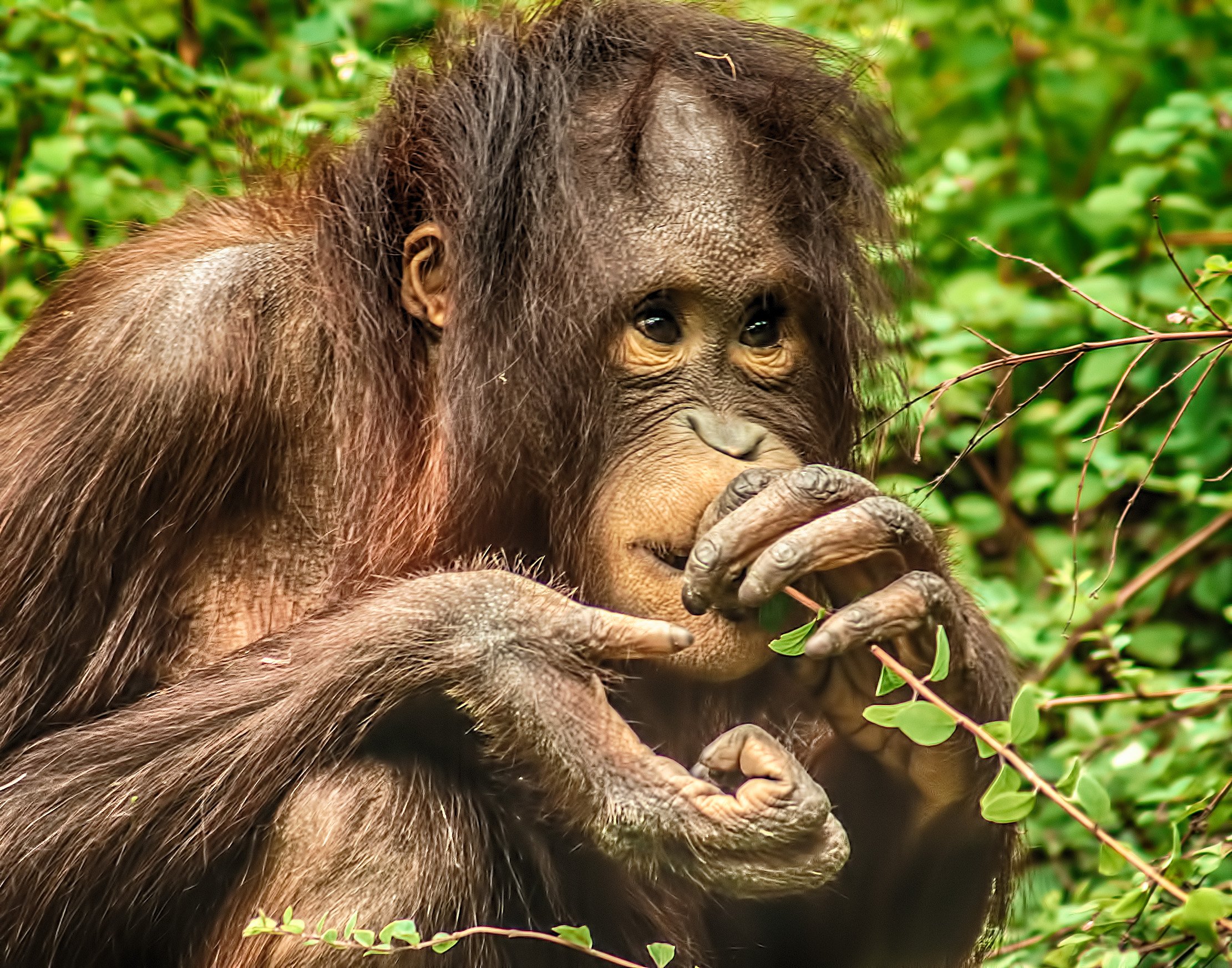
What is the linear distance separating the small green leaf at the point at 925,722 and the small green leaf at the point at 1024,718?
0.09 meters

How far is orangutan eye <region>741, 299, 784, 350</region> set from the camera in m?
3.11

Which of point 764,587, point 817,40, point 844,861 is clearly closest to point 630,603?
point 764,587

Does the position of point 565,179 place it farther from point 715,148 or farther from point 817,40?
point 817,40

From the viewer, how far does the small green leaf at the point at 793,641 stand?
2598 mm

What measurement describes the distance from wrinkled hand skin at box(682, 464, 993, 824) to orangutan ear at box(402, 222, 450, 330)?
732mm

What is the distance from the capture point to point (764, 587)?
257 centimetres

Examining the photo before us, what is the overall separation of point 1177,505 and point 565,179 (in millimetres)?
2678

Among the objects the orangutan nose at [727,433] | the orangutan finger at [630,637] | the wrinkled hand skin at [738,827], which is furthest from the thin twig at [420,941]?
the orangutan nose at [727,433]

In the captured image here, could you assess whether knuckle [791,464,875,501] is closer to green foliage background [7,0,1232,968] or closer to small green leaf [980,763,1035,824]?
small green leaf [980,763,1035,824]

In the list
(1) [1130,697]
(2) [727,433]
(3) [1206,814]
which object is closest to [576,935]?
(2) [727,433]

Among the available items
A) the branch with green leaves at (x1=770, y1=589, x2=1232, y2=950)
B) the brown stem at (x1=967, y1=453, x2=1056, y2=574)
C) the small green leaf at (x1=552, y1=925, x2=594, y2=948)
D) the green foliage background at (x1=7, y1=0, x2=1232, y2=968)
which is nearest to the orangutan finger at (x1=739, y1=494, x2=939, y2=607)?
the branch with green leaves at (x1=770, y1=589, x2=1232, y2=950)

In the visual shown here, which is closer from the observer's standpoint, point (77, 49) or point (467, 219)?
point (467, 219)

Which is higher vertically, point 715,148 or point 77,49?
point 715,148

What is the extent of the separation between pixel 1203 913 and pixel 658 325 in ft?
4.61
